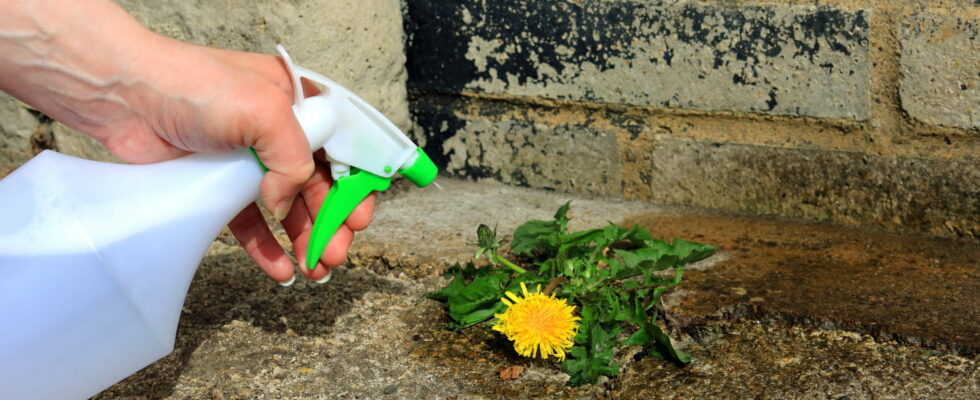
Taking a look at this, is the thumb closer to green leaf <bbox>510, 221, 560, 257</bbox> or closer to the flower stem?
the flower stem

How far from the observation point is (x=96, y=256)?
1.13 meters

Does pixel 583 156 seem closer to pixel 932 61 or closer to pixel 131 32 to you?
pixel 932 61

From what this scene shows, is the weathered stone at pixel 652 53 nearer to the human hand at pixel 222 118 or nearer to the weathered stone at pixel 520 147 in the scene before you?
the weathered stone at pixel 520 147

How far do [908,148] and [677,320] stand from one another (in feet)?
1.99

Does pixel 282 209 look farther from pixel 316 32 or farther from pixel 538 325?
pixel 316 32

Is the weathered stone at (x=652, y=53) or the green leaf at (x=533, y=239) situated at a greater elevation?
the weathered stone at (x=652, y=53)

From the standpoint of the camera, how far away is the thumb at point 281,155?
1.14m

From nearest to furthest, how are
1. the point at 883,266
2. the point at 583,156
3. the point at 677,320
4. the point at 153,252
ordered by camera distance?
the point at 153,252 → the point at 677,320 → the point at 883,266 → the point at 583,156

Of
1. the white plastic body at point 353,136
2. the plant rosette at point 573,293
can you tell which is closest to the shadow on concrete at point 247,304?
the plant rosette at point 573,293

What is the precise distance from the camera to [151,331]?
120cm

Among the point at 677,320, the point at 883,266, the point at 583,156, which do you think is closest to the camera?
the point at 677,320

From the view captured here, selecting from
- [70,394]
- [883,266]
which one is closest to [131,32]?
[70,394]

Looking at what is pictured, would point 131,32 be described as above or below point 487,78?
above

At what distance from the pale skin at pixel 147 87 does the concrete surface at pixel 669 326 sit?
0.32 meters
